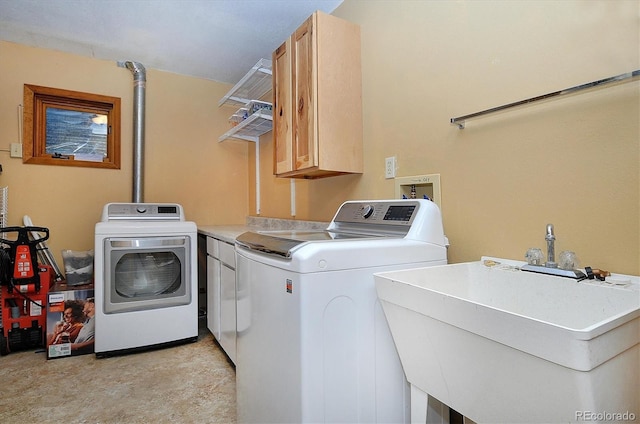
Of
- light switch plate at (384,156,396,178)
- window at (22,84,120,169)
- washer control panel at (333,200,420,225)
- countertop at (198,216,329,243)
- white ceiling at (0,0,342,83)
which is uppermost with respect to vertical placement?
white ceiling at (0,0,342,83)

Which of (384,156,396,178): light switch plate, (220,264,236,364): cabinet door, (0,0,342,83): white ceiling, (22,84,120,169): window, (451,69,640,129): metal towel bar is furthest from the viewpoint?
(22,84,120,169): window

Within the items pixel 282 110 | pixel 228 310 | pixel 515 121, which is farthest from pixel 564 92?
pixel 228 310

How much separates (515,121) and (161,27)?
8.20 feet

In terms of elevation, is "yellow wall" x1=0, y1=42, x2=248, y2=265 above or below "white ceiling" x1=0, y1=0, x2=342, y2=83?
below

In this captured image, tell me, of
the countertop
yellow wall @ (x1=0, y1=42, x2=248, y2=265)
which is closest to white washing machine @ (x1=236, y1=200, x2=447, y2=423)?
the countertop

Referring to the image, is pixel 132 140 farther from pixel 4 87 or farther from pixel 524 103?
pixel 524 103

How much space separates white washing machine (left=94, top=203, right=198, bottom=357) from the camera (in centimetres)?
231

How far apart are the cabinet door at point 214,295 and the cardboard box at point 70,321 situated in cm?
79

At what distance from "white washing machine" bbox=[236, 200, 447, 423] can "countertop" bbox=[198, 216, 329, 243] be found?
2.94ft

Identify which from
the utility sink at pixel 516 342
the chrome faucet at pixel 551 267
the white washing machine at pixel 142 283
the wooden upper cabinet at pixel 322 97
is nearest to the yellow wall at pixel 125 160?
the white washing machine at pixel 142 283

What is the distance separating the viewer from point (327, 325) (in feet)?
3.47

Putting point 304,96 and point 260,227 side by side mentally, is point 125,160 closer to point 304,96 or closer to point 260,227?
point 260,227

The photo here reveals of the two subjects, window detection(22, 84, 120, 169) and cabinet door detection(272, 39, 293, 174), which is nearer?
cabinet door detection(272, 39, 293, 174)

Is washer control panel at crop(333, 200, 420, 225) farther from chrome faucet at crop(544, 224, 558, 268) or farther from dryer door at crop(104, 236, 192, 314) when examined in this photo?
dryer door at crop(104, 236, 192, 314)
